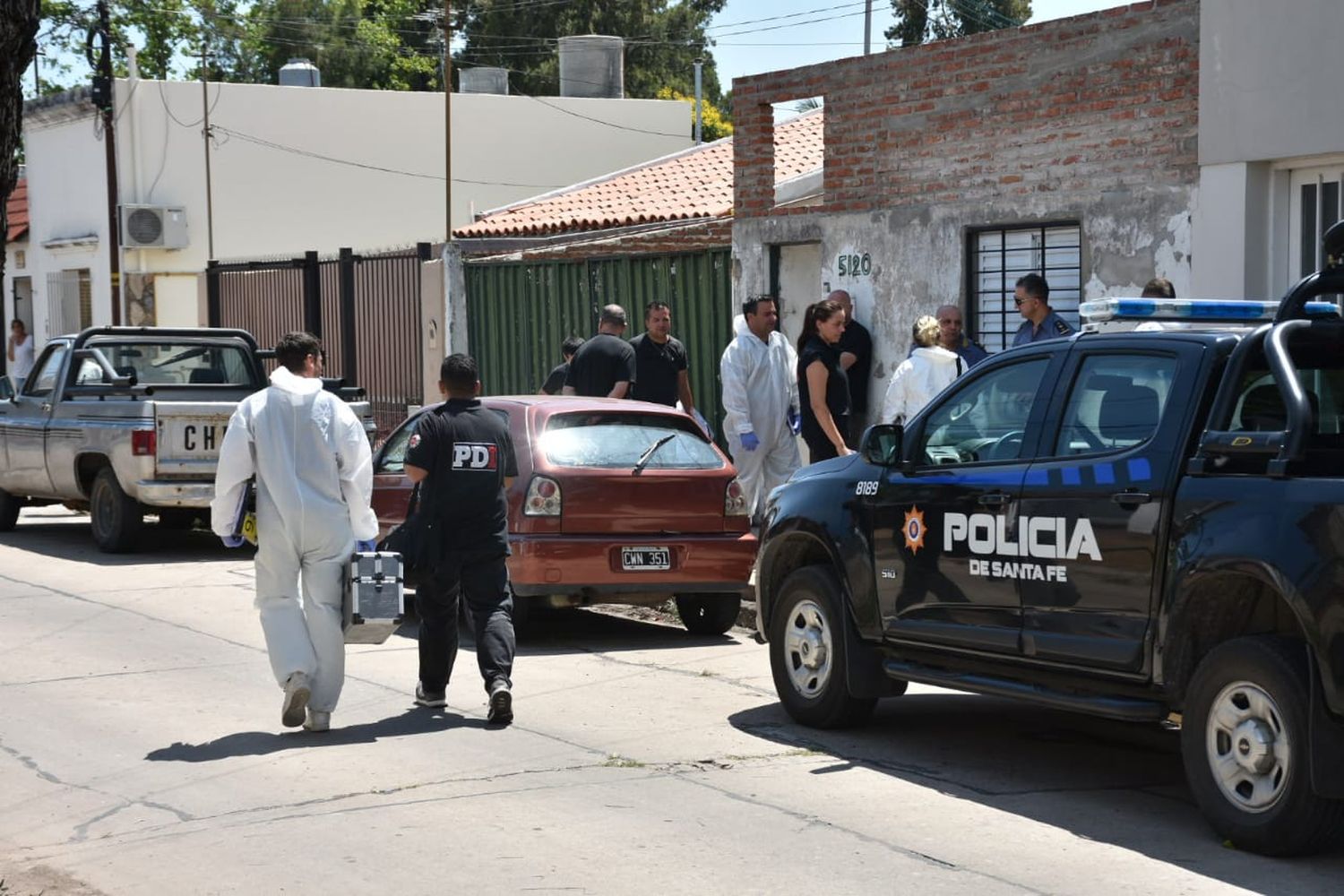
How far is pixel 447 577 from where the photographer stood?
28.4ft

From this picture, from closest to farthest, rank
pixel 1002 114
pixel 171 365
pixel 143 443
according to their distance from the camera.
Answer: pixel 1002 114 → pixel 143 443 → pixel 171 365

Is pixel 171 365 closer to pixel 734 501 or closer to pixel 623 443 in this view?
pixel 623 443

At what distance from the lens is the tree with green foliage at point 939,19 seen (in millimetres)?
55688

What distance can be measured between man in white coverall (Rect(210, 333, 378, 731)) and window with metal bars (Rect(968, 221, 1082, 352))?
6.88 m

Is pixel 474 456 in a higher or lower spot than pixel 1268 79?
lower

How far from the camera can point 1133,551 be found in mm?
6672

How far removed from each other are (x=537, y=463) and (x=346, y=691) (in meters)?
1.86

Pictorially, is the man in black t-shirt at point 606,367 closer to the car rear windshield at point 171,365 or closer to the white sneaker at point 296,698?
the car rear windshield at point 171,365

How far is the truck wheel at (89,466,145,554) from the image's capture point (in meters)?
15.2

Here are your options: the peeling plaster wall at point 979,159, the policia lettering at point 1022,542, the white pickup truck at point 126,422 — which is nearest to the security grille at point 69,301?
the white pickup truck at point 126,422

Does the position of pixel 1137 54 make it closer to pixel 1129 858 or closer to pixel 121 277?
pixel 1129 858

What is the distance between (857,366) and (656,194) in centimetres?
1125

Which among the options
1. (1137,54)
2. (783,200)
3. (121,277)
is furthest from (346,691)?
(121,277)

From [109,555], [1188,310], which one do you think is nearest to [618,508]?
[1188,310]
